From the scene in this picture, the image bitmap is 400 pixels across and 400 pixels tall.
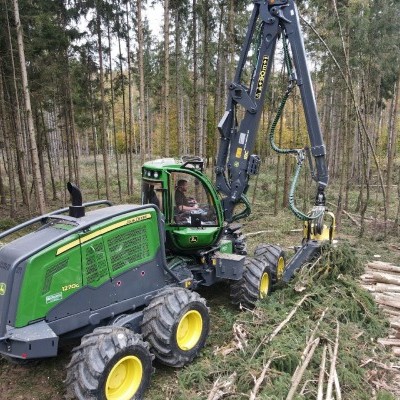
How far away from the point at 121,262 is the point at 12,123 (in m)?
15.0

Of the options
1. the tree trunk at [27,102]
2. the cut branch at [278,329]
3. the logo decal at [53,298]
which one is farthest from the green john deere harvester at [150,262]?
the tree trunk at [27,102]

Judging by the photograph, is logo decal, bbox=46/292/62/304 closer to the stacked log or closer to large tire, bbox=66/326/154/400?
large tire, bbox=66/326/154/400

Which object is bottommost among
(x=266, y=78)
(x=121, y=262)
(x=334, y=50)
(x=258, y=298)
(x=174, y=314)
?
(x=258, y=298)

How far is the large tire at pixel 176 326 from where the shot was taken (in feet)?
16.3

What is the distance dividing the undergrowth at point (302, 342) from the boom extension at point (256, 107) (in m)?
1.54

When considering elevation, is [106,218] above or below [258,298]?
above

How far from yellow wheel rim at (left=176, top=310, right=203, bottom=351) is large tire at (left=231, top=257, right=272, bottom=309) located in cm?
144

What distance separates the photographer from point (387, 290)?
757 cm

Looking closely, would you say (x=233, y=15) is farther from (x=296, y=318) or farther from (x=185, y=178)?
(x=296, y=318)

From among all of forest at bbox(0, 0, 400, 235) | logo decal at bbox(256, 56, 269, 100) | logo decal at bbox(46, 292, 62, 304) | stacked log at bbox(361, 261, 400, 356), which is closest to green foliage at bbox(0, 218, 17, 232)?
forest at bbox(0, 0, 400, 235)

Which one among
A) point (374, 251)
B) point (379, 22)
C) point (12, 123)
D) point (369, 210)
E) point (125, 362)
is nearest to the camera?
point (125, 362)

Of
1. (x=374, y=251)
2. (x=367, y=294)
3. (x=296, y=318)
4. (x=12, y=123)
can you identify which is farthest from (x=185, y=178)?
(x=12, y=123)

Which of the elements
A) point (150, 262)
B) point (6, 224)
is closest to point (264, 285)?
point (150, 262)

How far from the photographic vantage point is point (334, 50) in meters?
13.7
